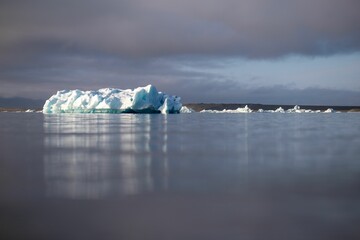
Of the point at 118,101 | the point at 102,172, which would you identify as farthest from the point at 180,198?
the point at 118,101

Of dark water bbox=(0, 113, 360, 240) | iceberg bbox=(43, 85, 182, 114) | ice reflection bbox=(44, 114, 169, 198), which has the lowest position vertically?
dark water bbox=(0, 113, 360, 240)

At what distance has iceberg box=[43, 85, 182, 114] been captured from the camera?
4465cm

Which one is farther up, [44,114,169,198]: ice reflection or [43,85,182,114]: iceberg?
[43,85,182,114]: iceberg


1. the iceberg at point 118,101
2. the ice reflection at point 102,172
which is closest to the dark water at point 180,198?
the ice reflection at point 102,172

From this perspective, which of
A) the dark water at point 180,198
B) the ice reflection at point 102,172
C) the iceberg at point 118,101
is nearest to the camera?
the dark water at point 180,198

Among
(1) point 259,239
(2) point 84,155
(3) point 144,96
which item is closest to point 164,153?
(2) point 84,155

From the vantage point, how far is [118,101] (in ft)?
153

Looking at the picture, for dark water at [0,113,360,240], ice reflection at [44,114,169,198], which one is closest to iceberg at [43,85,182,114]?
ice reflection at [44,114,169,198]

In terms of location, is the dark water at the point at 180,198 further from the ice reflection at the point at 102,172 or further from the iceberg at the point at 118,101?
the iceberg at the point at 118,101

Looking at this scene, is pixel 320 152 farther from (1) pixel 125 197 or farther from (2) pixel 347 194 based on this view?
(1) pixel 125 197

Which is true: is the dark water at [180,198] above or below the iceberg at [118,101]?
below

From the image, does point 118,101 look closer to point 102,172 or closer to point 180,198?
point 102,172

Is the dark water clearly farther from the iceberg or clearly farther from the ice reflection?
the iceberg

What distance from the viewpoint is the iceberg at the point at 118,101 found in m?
44.7
